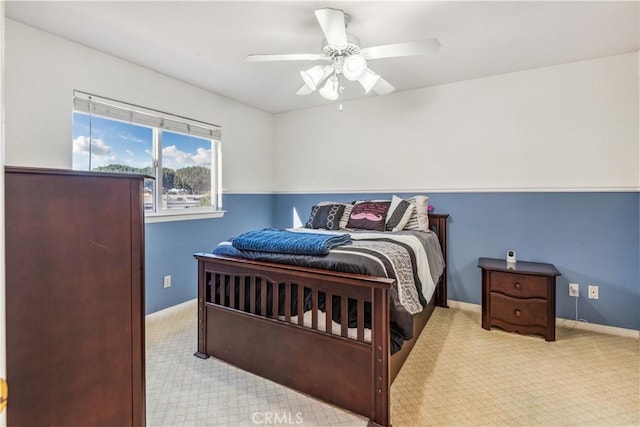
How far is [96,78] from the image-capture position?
2457 millimetres

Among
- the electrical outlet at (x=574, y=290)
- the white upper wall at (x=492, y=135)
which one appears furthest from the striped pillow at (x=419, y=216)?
the electrical outlet at (x=574, y=290)

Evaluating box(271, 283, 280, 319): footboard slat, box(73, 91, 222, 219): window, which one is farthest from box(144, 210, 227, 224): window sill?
box(271, 283, 280, 319): footboard slat

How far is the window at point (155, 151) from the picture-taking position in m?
2.46

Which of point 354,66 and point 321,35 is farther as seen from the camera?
point 321,35

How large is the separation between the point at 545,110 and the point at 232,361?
3.27m

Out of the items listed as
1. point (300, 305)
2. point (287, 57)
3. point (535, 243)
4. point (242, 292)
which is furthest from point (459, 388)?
point (287, 57)

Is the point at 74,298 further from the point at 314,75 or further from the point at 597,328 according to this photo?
the point at 597,328

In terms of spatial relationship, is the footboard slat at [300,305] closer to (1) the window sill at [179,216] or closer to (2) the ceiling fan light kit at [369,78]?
(2) the ceiling fan light kit at [369,78]

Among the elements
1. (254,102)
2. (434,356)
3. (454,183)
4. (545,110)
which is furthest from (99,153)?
(545,110)

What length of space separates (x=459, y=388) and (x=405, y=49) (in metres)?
2.02

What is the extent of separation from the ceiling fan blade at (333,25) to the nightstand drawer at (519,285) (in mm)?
2168

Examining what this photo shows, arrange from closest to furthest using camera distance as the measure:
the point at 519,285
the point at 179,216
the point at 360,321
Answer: the point at 360,321
the point at 519,285
the point at 179,216

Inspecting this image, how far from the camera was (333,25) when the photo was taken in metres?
1.71

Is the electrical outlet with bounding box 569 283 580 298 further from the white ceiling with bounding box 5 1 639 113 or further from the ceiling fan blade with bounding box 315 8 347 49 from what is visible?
the ceiling fan blade with bounding box 315 8 347 49
